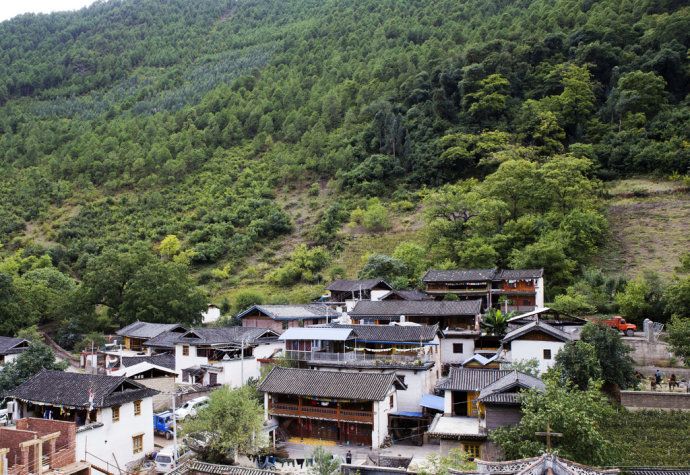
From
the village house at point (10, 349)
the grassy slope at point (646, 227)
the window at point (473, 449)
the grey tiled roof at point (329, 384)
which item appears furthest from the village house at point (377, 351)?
the grassy slope at point (646, 227)

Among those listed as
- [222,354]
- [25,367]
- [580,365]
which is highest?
[580,365]

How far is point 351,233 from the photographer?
230 feet

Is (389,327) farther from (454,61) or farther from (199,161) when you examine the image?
(199,161)

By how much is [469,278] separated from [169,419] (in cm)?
2410

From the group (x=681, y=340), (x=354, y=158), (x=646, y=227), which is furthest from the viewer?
(x=354, y=158)

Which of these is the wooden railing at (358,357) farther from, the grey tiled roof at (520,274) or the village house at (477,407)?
the grey tiled roof at (520,274)

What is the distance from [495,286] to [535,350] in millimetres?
15220

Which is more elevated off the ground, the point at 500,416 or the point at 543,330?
the point at 543,330

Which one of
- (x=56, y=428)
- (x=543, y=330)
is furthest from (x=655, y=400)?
(x=56, y=428)

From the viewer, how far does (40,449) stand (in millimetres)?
21094

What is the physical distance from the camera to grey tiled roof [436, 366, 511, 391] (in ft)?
85.9

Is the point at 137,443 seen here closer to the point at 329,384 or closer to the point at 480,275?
the point at 329,384

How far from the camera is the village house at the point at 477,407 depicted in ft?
74.0

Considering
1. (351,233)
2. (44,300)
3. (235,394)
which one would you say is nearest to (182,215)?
(351,233)
